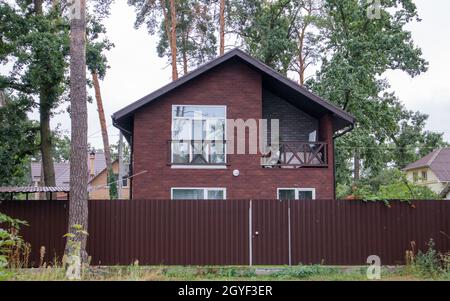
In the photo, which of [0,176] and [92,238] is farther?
[0,176]

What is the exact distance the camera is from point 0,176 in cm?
1880

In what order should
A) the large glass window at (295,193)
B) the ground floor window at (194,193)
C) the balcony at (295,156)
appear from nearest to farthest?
1. the ground floor window at (194,193)
2. the large glass window at (295,193)
3. the balcony at (295,156)

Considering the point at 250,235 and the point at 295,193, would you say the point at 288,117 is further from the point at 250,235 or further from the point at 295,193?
the point at 250,235

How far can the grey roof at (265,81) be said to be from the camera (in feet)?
51.4

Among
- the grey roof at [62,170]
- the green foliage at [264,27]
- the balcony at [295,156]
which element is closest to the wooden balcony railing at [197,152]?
the balcony at [295,156]

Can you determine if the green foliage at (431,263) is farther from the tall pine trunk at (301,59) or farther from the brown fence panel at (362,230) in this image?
the tall pine trunk at (301,59)

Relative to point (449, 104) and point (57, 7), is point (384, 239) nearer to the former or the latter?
point (57, 7)

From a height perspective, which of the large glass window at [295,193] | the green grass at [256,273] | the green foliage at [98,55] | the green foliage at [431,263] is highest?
the green foliage at [98,55]

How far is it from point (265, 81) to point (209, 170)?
3.76 metres

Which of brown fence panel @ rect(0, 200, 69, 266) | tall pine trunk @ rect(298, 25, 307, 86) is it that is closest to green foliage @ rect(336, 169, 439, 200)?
brown fence panel @ rect(0, 200, 69, 266)

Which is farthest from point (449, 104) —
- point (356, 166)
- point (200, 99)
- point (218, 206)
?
point (218, 206)

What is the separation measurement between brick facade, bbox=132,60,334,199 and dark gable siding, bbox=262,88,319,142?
5.32 feet

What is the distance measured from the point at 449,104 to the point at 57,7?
3410 centimetres

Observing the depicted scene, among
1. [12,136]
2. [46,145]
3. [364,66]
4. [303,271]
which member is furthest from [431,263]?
[46,145]
